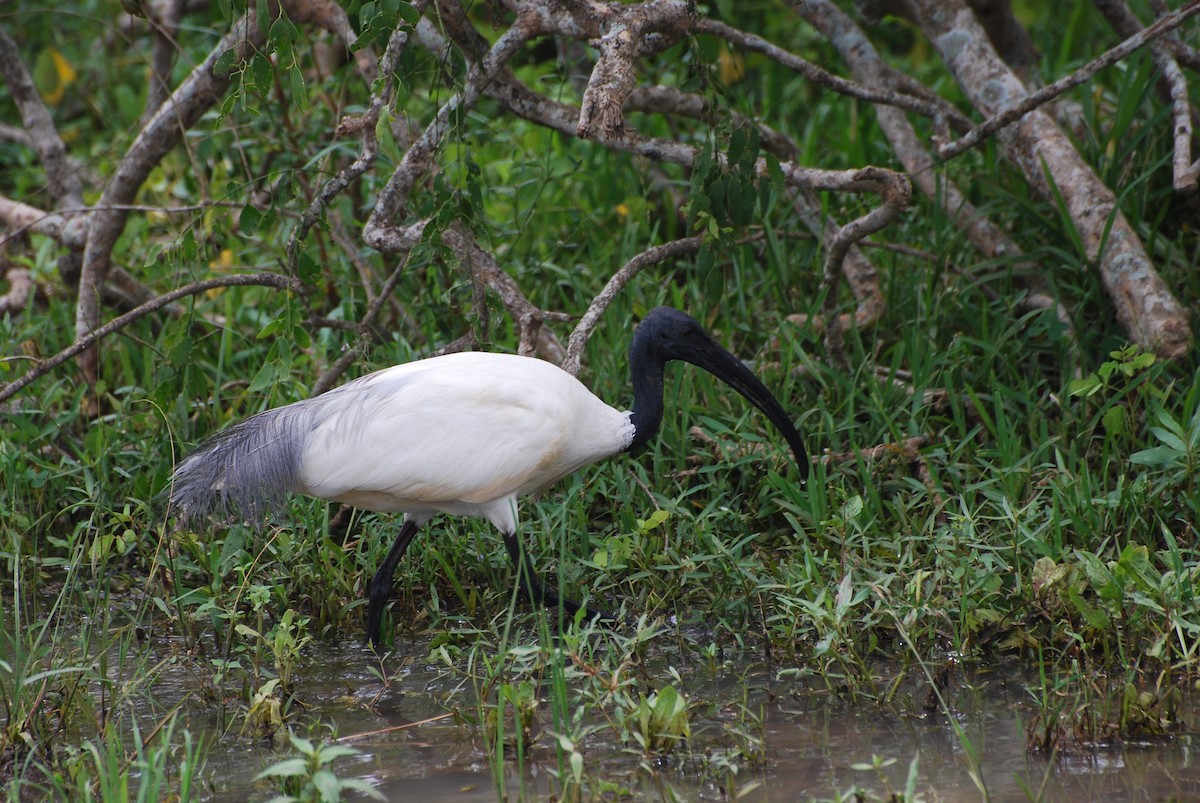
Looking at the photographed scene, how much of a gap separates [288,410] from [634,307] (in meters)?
1.87

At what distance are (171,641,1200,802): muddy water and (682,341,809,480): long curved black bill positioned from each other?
95 centimetres

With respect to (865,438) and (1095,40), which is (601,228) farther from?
(1095,40)

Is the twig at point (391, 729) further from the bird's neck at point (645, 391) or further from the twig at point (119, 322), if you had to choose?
the twig at point (119, 322)

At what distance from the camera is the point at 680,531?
4.56 meters

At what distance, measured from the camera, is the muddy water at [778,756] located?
3.13m

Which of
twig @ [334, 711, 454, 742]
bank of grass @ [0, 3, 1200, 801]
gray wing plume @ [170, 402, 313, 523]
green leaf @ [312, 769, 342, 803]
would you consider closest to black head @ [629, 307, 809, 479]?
bank of grass @ [0, 3, 1200, 801]

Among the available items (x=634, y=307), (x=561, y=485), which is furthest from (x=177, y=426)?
(x=634, y=307)

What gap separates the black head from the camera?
4.64m

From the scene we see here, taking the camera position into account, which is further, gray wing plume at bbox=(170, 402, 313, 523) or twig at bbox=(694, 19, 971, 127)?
twig at bbox=(694, 19, 971, 127)

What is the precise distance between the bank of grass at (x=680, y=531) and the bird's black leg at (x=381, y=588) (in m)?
0.09

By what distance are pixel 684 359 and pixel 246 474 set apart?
1524mm

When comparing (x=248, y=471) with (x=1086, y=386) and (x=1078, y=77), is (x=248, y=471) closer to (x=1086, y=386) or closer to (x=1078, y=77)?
(x=1086, y=386)

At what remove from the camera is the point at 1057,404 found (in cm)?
509

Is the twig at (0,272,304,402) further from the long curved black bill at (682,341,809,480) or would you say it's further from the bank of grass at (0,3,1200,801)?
the long curved black bill at (682,341,809,480)
